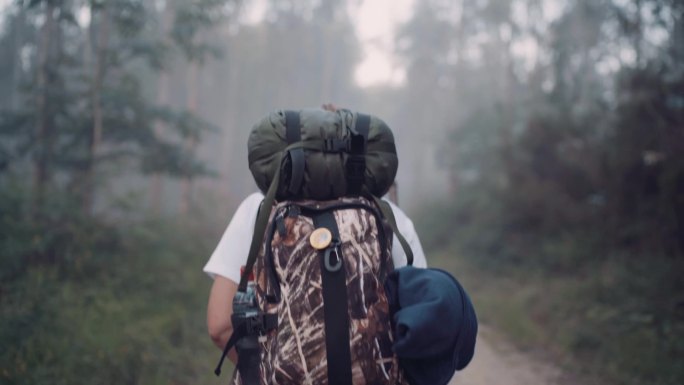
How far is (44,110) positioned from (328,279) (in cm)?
763

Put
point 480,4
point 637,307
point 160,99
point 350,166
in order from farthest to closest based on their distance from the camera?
point 480,4 → point 160,99 → point 637,307 → point 350,166

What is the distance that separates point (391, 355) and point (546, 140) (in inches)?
441

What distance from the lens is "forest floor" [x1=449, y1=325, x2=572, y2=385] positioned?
215 inches

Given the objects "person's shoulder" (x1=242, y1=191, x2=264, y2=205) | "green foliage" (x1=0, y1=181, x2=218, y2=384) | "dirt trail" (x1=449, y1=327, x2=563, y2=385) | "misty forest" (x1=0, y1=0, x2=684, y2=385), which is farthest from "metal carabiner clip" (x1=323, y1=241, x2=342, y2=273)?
"dirt trail" (x1=449, y1=327, x2=563, y2=385)

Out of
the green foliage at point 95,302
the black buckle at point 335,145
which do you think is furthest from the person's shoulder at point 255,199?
the green foliage at point 95,302

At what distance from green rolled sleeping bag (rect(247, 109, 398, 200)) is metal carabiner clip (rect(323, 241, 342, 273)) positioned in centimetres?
27

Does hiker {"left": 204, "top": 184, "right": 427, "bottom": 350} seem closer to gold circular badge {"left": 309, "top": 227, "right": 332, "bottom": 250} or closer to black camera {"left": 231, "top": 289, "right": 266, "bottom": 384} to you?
black camera {"left": 231, "top": 289, "right": 266, "bottom": 384}

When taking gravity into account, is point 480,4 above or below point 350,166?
above

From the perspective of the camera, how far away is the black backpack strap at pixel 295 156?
184cm

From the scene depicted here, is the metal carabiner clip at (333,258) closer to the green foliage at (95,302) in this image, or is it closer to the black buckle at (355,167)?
Result: the black buckle at (355,167)

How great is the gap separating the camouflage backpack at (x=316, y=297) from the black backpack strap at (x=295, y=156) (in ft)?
0.11

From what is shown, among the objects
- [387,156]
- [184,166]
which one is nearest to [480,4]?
[184,166]

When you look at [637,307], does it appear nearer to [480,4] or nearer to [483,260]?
[483,260]

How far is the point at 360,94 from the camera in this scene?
4838 centimetres
